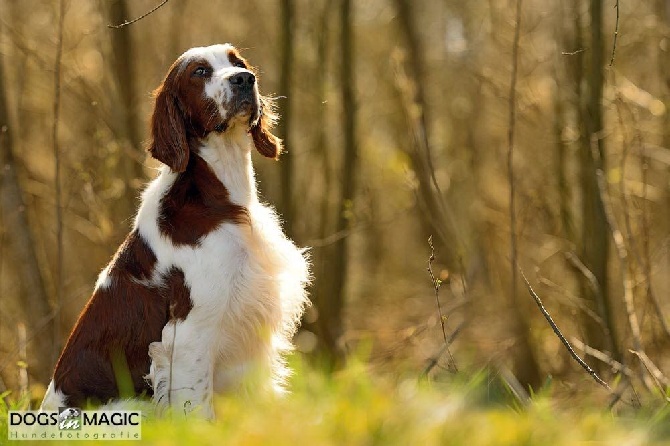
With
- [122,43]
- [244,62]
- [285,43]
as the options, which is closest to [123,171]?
[122,43]

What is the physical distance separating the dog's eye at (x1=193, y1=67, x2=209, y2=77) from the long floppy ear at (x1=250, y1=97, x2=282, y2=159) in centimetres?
36

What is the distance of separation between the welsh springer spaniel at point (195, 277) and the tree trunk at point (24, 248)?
13.2 feet

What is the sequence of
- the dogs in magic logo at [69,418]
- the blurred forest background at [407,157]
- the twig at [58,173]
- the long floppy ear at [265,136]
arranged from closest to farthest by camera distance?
1. the dogs in magic logo at [69,418]
2. the long floppy ear at [265,136]
3. the twig at [58,173]
4. the blurred forest background at [407,157]

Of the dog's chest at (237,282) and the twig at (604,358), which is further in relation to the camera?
the twig at (604,358)

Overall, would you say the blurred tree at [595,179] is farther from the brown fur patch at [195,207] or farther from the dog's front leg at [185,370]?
the dog's front leg at [185,370]

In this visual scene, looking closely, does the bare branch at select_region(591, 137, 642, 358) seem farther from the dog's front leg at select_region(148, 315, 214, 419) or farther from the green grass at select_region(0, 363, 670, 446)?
A: the dog's front leg at select_region(148, 315, 214, 419)

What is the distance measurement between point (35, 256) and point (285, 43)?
122 inches

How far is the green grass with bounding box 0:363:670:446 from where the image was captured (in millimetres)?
3156

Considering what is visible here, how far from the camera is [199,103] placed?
4898 millimetres

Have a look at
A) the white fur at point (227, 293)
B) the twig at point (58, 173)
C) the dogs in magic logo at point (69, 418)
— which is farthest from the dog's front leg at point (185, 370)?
the twig at point (58, 173)

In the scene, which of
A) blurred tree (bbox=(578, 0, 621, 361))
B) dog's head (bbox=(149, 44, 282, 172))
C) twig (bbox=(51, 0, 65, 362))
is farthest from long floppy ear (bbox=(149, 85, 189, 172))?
blurred tree (bbox=(578, 0, 621, 361))

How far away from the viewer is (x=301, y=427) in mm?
3293

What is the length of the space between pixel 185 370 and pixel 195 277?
1.37 ft

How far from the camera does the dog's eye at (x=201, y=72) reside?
493cm
